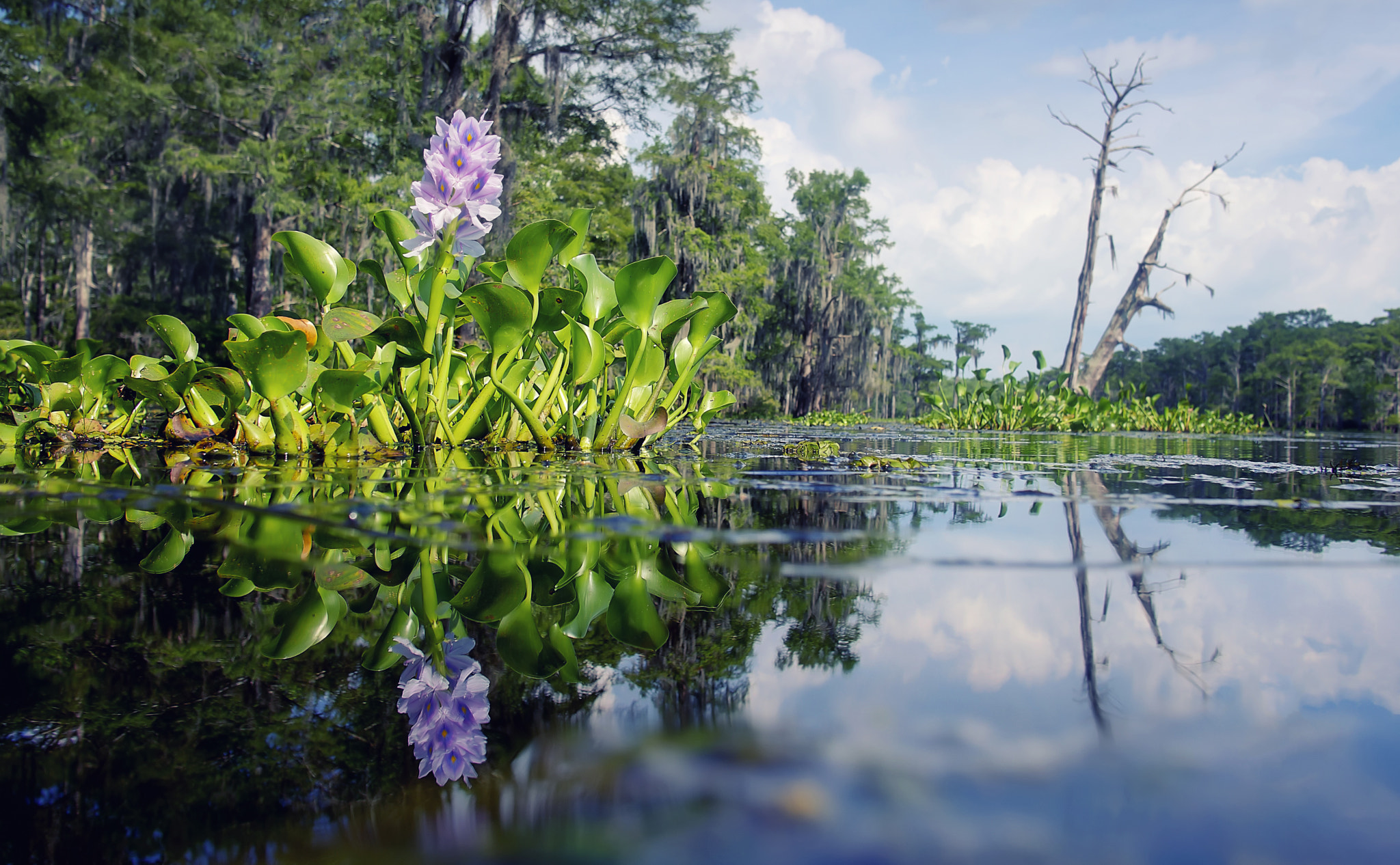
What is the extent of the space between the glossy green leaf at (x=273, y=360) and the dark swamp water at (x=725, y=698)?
0.89m

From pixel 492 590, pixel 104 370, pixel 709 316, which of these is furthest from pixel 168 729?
pixel 104 370

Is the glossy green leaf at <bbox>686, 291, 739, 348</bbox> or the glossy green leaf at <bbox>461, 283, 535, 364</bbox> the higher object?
the glossy green leaf at <bbox>686, 291, 739, 348</bbox>

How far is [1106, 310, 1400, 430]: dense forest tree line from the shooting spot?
35938 millimetres

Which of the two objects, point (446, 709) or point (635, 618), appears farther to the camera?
point (635, 618)

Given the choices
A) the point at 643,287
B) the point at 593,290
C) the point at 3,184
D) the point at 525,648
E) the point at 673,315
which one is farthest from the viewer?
the point at 3,184

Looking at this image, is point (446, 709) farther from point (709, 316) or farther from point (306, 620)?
point (709, 316)

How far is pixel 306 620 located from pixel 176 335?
2688mm

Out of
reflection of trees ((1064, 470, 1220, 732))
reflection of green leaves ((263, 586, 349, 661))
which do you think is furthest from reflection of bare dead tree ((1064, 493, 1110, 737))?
reflection of green leaves ((263, 586, 349, 661))

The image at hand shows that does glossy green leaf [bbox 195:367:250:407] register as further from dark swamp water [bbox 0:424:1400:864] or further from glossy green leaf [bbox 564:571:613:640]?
glossy green leaf [bbox 564:571:613:640]

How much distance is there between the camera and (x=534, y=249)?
2.49 metres

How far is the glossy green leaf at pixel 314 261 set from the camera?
241 cm

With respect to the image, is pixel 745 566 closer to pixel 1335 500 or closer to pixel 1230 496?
pixel 1230 496

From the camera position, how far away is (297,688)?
1.87 feet

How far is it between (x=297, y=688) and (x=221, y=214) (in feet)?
60.3
